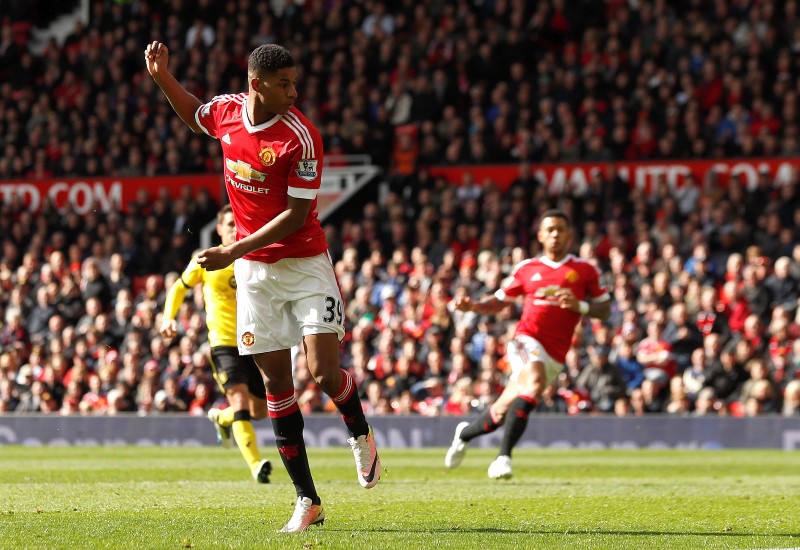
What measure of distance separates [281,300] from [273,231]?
47 cm

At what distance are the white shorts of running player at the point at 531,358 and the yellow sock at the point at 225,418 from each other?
243 centimetres

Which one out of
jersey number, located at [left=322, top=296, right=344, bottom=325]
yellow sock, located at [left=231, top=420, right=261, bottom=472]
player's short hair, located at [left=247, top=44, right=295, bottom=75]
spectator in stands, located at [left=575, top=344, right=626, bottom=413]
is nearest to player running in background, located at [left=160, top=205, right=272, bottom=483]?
yellow sock, located at [left=231, top=420, right=261, bottom=472]

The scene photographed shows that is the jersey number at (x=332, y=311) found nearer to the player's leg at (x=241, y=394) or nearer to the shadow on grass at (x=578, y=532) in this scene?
the shadow on grass at (x=578, y=532)

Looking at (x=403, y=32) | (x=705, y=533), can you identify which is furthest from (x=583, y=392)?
(x=705, y=533)

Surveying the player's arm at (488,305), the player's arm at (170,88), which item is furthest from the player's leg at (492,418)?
the player's arm at (170,88)

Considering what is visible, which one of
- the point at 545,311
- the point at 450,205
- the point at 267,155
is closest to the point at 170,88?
the point at 267,155

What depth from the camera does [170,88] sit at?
786 cm

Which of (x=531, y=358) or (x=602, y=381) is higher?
(x=531, y=358)

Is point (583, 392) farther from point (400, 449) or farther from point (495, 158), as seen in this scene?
point (495, 158)

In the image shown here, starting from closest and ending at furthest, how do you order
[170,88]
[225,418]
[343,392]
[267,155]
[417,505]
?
Answer: [267,155]
[343,392]
[170,88]
[417,505]
[225,418]

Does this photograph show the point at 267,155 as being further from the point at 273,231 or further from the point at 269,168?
the point at 273,231

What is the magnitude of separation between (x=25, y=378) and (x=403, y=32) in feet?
29.2

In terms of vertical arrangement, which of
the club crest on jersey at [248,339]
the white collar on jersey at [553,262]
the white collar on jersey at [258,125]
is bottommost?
the club crest on jersey at [248,339]

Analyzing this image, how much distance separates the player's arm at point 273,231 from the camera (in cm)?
712
